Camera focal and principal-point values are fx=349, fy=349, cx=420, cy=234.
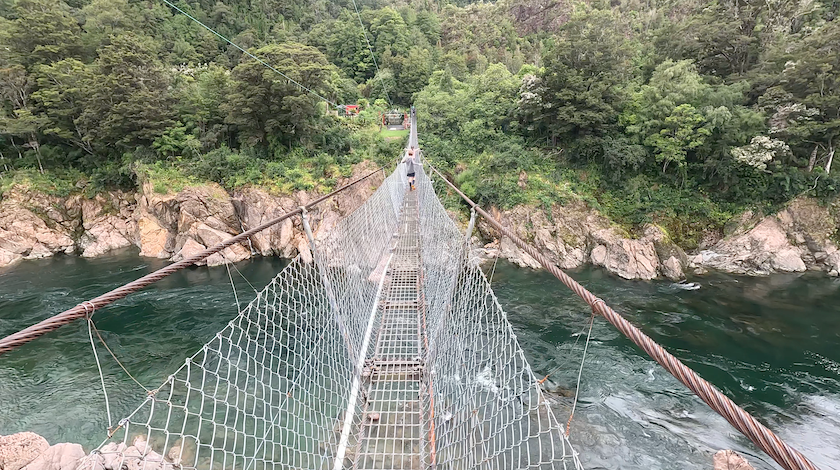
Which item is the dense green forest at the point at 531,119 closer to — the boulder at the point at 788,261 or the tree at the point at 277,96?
the tree at the point at 277,96

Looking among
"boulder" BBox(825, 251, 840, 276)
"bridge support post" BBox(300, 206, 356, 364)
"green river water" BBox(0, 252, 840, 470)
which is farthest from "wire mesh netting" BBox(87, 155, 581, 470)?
"boulder" BBox(825, 251, 840, 276)

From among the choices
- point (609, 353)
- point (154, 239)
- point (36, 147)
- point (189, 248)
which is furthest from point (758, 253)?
point (36, 147)

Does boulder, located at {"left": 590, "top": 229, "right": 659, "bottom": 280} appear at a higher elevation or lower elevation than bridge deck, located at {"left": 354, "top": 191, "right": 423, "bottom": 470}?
higher

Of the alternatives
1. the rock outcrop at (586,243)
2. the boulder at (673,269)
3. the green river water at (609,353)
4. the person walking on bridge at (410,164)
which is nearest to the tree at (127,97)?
the green river water at (609,353)

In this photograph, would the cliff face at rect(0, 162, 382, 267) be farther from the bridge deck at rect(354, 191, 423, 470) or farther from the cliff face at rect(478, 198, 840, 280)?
the bridge deck at rect(354, 191, 423, 470)


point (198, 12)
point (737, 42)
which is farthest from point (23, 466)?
point (198, 12)

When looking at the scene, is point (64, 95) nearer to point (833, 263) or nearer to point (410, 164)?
point (410, 164)

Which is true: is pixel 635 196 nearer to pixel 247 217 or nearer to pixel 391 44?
pixel 247 217
